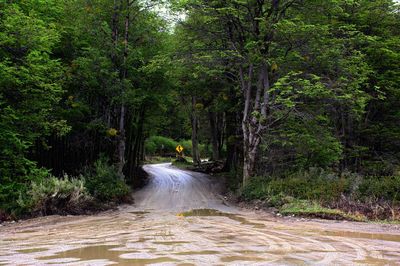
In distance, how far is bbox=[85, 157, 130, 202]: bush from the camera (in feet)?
67.0

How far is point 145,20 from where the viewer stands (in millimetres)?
25422

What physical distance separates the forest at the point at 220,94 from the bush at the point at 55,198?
6 centimetres

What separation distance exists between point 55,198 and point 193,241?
9.13m

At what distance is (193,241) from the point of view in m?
10.1

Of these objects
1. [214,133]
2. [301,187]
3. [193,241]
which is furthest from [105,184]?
[214,133]

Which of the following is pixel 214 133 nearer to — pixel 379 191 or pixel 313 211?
→ pixel 379 191

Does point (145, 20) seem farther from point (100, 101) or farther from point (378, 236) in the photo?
point (378, 236)

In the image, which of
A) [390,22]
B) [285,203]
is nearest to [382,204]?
[285,203]

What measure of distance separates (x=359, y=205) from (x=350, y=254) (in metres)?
8.67

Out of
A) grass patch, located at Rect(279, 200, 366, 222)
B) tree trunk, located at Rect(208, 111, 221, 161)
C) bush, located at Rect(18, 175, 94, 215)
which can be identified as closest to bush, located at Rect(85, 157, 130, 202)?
bush, located at Rect(18, 175, 94, 215)

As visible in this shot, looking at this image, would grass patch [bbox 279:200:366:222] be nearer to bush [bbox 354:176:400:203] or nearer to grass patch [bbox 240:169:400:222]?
grass patch [bbox 240:169:400:222]

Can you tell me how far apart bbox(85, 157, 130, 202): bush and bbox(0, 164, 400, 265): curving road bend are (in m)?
2.26

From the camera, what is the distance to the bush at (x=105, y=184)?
20422mm

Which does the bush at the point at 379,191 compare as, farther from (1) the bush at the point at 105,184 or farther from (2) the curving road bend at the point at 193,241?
(1) the bush at the point at 105,184
